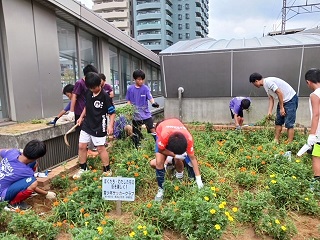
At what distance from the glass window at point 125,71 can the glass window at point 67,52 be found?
3.50 m

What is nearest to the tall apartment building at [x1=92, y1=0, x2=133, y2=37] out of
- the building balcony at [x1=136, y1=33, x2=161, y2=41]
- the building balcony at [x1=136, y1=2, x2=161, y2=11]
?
the building balcony at [x1=136, y1=2, x2=161, y2=11]

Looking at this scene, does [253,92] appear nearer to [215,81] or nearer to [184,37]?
[215,81]

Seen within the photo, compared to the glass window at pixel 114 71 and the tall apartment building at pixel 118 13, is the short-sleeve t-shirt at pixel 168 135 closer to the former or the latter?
the glass window at pixel 114 71

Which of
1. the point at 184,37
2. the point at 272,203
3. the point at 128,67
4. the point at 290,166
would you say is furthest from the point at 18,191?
the point at 184,37

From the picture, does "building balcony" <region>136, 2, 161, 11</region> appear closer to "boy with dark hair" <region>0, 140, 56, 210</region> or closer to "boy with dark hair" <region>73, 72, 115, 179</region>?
"boy with dark hair" <region>73, 72, 115, 179</region>

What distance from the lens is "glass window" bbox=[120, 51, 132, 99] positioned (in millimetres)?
10320

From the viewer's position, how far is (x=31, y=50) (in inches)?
191

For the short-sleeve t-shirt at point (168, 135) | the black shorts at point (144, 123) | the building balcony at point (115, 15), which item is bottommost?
the black shorts at point (144, 123)

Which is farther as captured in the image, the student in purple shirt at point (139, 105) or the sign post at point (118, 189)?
the student in purple shirt at point (139, 105)

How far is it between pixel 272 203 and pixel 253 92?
4.87 metres

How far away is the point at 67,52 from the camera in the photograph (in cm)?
647

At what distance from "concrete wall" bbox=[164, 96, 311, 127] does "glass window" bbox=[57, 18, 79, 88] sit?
294 cm

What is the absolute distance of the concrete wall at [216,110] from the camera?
6.96 m

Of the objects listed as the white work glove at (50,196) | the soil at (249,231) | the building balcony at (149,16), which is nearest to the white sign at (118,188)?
the soil at (249,231)
